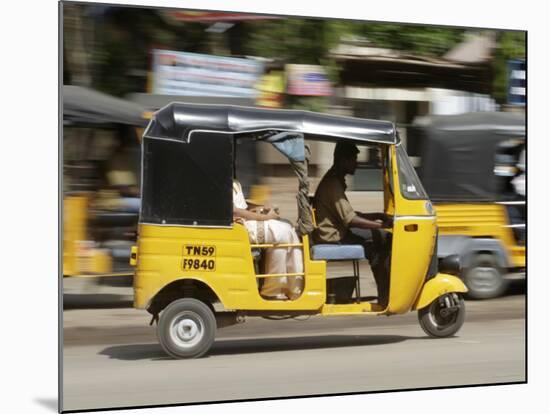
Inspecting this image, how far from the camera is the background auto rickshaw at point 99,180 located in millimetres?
8133

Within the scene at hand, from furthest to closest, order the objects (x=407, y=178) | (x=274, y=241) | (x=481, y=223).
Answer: (x=481, y=223) → (x=407, y=178) → (x=274, y=241)

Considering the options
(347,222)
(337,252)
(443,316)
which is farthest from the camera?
(443,316)

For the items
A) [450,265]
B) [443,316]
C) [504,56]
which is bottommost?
[443,316]

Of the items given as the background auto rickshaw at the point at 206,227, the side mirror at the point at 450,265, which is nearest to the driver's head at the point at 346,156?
the background auto rickshaw at the point at 206,227

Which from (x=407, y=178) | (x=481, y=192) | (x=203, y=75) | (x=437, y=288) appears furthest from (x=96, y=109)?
(x=481, y=192)

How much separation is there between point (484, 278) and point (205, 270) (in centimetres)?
257

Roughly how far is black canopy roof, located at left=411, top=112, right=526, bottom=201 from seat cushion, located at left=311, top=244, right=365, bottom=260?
804 mm

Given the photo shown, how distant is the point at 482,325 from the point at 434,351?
1.73 feet

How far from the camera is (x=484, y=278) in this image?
9758mm

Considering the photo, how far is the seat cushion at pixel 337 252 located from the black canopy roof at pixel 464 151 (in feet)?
2.64

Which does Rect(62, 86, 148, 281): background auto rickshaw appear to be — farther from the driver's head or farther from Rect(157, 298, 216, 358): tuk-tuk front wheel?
the driver's head

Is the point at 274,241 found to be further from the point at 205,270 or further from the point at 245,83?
the point at 245,83

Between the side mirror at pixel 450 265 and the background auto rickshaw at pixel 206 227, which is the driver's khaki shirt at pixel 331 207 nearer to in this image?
the background auto rickshaw at pixel 206 227

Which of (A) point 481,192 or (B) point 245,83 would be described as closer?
(B) point 245,83
